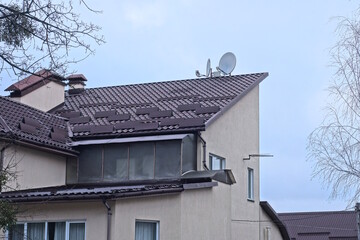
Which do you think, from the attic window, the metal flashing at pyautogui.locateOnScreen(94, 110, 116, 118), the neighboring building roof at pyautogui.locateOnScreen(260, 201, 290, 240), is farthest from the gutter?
the neighboring building roof at pyautogui.locateOnScreen(260, 201, 290, 240)

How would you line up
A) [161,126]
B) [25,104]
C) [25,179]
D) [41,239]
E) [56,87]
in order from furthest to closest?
[56,87], [25,104], [161,126], [25,179], [41,239]

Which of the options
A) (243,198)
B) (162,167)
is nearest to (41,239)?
(162,167)

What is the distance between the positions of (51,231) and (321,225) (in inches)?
1362

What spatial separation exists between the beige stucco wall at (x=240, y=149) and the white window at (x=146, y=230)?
413 centimetres

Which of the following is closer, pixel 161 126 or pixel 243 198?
pixel 161 126

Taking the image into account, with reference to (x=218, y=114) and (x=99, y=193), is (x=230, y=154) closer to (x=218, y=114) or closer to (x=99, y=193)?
(x=218, y=114)

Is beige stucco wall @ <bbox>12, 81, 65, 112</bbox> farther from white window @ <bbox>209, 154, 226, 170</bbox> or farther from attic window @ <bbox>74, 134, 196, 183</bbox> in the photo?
white window @ <bbox>209, 154, 226, 170</bbox>

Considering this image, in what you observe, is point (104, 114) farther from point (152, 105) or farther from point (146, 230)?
point (146, 230)

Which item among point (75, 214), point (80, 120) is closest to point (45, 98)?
point (80, 120)

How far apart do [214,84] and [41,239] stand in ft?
36.5

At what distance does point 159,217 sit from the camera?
65.1ft

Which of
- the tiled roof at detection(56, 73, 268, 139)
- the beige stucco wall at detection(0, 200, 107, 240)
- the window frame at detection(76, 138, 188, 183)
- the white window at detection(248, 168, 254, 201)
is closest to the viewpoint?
the beige stucco wall at detection(0, 200, 107, 240)

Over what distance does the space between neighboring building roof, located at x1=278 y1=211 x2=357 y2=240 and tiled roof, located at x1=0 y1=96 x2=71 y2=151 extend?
26422mm

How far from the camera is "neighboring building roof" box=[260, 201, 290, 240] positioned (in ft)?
92.8
